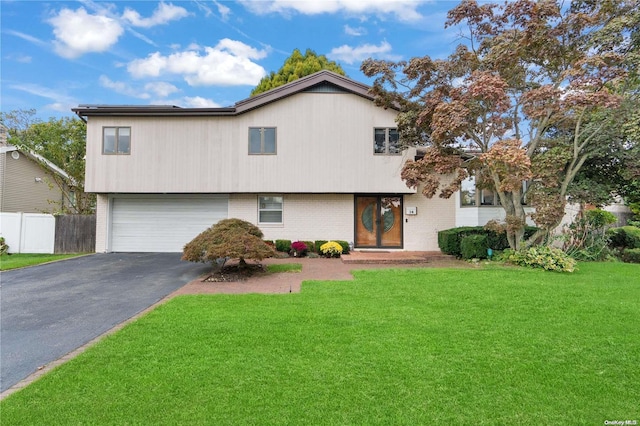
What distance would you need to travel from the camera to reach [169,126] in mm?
13805

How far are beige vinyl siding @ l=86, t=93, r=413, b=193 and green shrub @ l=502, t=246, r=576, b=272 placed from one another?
4545 millimetres

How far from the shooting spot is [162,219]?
1481 centimetres

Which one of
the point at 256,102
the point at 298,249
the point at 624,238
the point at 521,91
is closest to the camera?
the point at 521,91

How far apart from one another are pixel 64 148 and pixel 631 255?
27.2 m

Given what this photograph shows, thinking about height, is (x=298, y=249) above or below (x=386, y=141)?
below

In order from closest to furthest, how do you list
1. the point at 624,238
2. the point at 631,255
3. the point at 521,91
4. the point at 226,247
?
1. the point at 226,247
2. the point at 521,91
3. the point at 631,255
4. the point at 624,238

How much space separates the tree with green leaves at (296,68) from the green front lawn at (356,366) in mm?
21140

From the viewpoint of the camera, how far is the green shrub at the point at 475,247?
12031 mm

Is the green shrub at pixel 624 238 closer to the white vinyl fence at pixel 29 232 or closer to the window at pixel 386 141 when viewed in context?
the window at pixel 386 141

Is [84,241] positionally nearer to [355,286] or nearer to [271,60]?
[355,286]

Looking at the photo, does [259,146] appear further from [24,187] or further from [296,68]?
[24,187]

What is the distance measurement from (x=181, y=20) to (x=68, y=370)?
13360 mm

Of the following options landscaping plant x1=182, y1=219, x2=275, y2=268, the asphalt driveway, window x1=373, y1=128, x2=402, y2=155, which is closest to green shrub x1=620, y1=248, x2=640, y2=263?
window x1=373, y1=128, x2=402, y2=155

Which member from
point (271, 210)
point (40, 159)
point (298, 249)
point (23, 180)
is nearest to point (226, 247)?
point (298, 249)
